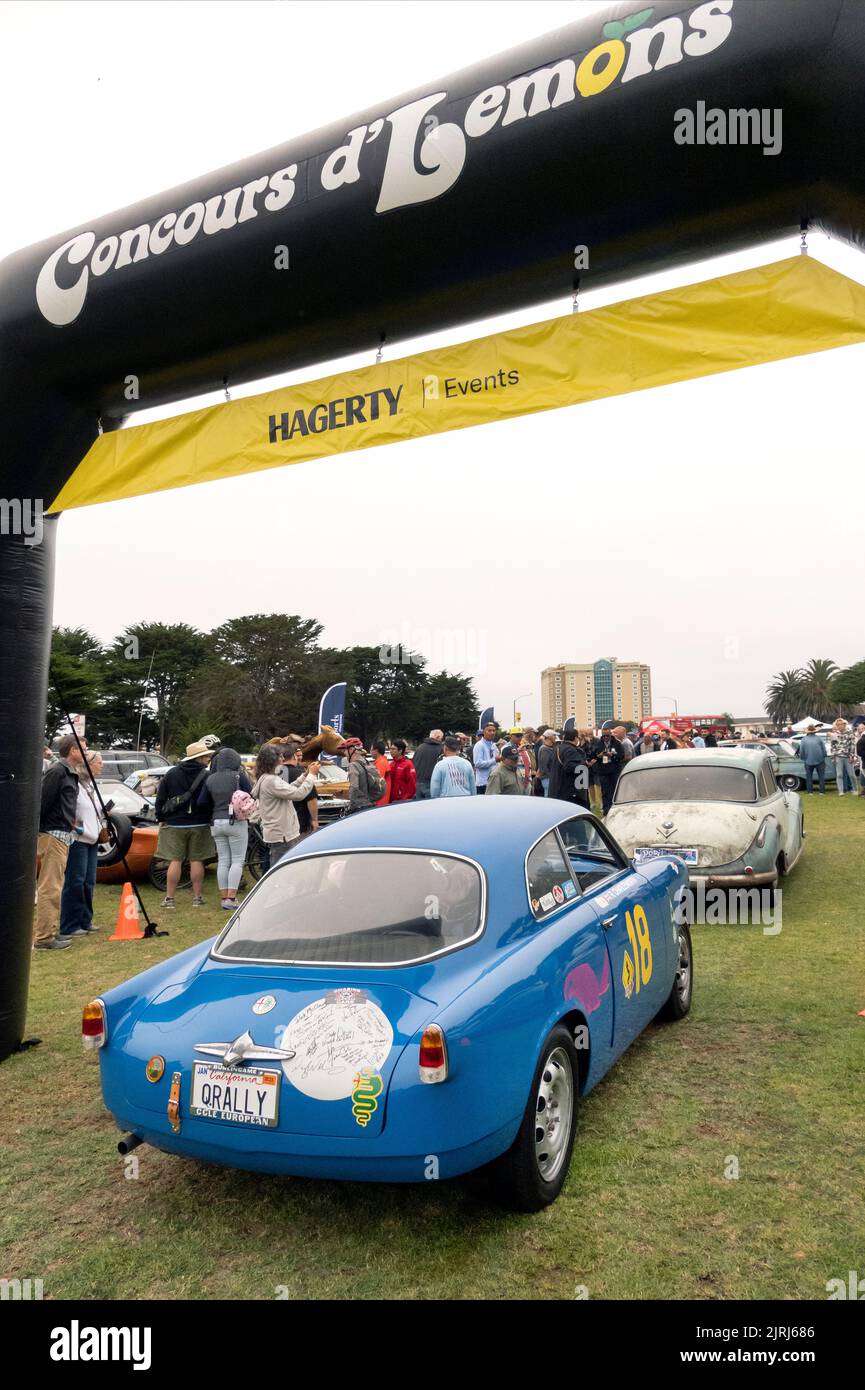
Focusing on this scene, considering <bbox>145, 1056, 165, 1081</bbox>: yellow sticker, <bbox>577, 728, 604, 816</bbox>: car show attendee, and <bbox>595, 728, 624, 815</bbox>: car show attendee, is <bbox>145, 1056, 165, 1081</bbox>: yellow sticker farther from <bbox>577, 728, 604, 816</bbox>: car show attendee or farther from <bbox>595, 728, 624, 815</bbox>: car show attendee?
<bbox>595, 728, 624, 815</bbox>: car show attendee

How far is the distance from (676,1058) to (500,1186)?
1.98 m

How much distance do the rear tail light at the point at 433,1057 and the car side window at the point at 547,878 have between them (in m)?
0.96

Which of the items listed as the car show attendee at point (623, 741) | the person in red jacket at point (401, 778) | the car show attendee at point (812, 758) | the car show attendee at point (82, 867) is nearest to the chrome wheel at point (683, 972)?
the car show attendee at point (82, 867)

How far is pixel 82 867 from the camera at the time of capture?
8.98 m

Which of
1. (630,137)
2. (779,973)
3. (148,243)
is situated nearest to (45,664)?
(148,243)

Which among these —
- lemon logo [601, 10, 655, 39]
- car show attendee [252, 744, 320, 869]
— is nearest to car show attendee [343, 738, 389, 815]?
car show attendee [252, 744, 320, 869]

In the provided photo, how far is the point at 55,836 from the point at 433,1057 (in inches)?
244

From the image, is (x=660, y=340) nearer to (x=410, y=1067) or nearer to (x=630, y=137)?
(x=630, y=137)

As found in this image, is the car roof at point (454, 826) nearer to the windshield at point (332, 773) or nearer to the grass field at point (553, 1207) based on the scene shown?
the grass field at point (553, 1207)

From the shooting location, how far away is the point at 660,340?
4062 millimetres

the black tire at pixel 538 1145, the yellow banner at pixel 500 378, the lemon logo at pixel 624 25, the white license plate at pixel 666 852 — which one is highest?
the lemon logo at pixel 624 25

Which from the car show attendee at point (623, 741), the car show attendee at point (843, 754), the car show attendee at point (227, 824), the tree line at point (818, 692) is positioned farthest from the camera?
the tree line at point (818, 692)

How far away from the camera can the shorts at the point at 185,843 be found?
10047 mm

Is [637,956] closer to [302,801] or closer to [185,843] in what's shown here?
[185,843]
